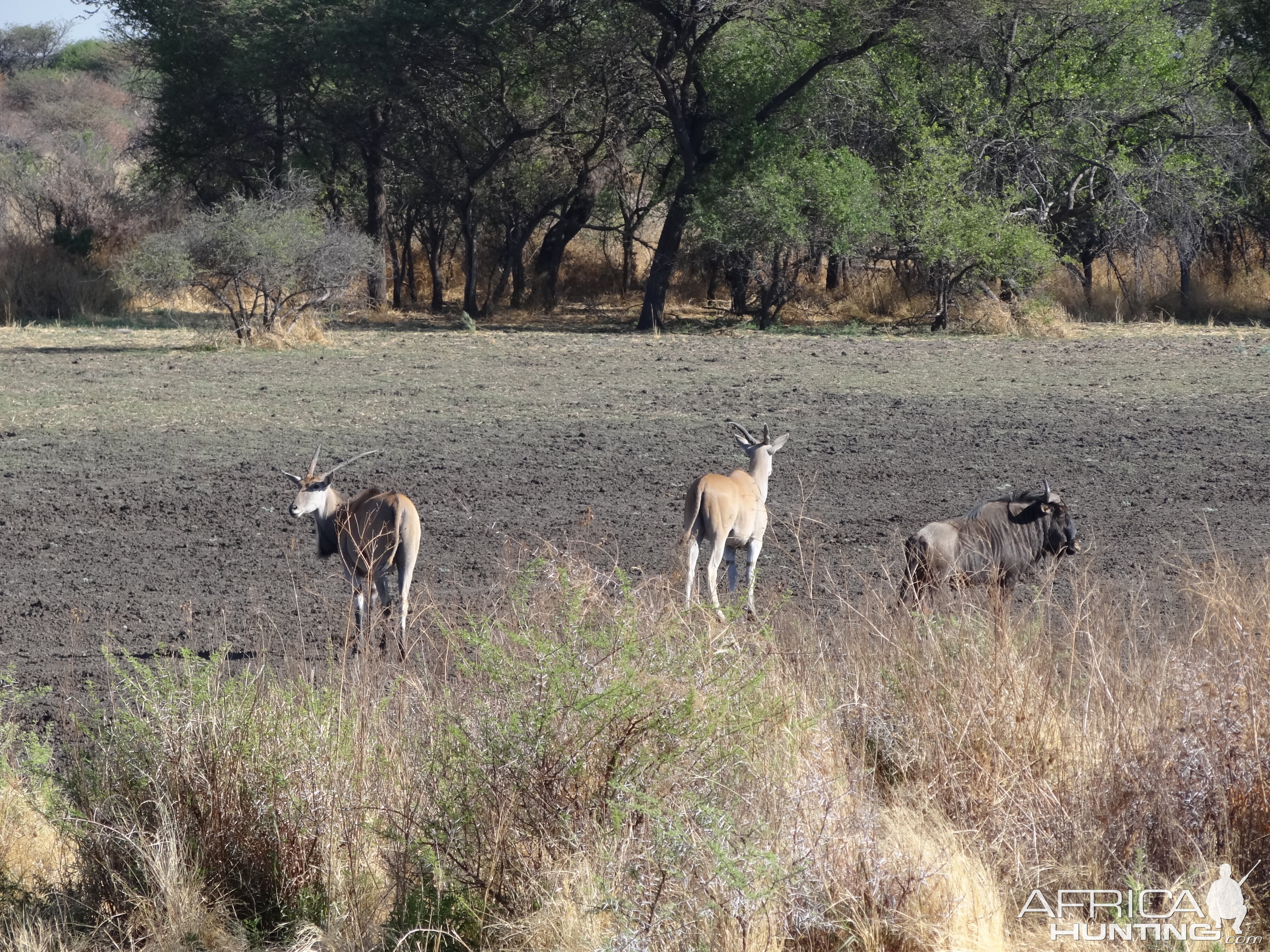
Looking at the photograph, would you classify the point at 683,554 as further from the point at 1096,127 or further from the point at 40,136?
the point at 40,136

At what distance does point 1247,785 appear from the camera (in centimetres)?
421

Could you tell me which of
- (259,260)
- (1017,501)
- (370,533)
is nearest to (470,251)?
(259,260)

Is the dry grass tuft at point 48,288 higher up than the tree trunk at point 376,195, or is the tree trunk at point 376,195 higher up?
the tree trunk at point 376,195

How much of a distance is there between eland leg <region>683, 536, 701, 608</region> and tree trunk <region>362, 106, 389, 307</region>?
21.7m

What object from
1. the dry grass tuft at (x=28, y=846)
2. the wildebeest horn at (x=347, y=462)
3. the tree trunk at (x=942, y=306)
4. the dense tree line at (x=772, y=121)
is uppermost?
the dense tree line at (x=772, y=121)

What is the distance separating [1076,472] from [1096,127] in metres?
17.8

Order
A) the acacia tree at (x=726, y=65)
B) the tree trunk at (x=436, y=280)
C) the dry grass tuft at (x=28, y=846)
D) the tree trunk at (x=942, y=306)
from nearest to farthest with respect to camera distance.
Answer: the dry grass tuft at (x=28, y=846), the acacia tree at (x=726, y=65), the tree trunk at (x=942, y=306), the tree trunk at (x=436, y=280)

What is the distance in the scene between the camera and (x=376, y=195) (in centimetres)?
3025

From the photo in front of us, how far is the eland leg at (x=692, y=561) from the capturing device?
24.8 feet

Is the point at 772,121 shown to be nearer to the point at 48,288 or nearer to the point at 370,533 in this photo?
the point at 48,288

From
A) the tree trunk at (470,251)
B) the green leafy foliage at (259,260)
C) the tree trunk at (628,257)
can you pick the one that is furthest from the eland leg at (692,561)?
the tree trunk at (628,257)

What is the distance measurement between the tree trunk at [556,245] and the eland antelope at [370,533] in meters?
23.7

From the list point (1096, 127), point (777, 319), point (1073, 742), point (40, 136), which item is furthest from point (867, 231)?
point (40, 136)

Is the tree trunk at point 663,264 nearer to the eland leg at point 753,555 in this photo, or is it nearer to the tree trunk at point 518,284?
the tree trunk at point 518,284
